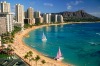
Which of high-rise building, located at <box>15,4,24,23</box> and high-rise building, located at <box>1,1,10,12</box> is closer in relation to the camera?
high-rise building, located at <box>1,1,10,12</box>

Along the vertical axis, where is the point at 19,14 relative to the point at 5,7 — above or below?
below

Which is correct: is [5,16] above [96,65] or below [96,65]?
above

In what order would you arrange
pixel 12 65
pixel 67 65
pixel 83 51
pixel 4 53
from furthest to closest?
pixel 83 51
pixel 4 53
pixel 67 65
pixel 12 65

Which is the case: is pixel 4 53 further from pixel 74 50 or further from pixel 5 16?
pixel 5 16

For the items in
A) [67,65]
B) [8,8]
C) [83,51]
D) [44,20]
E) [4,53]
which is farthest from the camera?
[44,20]

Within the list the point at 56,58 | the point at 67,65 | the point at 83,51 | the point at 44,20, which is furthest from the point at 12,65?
the point at 44,20

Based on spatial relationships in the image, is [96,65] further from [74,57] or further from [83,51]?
[83,51]

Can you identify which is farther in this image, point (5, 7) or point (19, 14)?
point (19, 14)

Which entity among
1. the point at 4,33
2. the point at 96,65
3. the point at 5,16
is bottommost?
the point at 96,65

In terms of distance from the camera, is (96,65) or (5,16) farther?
(5,16)

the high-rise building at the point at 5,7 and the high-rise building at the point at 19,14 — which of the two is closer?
the high-rise building at the point at 5,7
